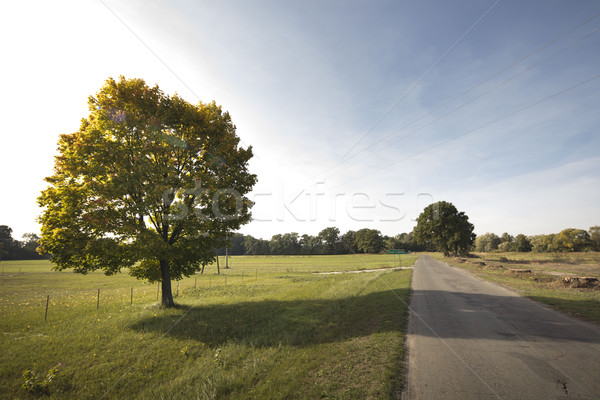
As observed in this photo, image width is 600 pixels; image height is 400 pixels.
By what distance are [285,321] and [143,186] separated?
10.5m

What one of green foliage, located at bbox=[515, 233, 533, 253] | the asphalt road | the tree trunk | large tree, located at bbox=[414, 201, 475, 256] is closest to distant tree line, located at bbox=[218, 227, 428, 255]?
green foliage, located at bbox=[515, 233, 533, 253]

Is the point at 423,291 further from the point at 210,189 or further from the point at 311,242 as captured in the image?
the point at 311,242

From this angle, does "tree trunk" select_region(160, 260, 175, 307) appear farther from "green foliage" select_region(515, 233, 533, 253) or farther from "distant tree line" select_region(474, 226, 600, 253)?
"green foliage" select_region(515, 233, 533, 253)

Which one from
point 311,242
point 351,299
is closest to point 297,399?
point 351,299

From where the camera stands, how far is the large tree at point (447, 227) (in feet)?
213

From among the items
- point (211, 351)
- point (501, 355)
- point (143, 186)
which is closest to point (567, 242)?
point (501, 355)

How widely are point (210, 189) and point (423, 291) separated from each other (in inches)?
658

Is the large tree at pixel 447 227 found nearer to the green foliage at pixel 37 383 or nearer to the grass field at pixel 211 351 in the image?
the grass field at pixel 211 351

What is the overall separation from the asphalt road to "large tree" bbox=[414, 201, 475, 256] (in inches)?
2405

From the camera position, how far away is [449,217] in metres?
66.4

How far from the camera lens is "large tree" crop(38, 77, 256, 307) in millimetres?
12406

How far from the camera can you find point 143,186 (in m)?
13.0

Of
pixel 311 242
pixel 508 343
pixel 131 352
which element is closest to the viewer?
pixel 508 343

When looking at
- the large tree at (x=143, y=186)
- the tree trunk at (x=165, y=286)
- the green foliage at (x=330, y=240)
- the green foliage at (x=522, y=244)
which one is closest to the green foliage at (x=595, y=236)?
the green foliage at (x=522, y=244)
